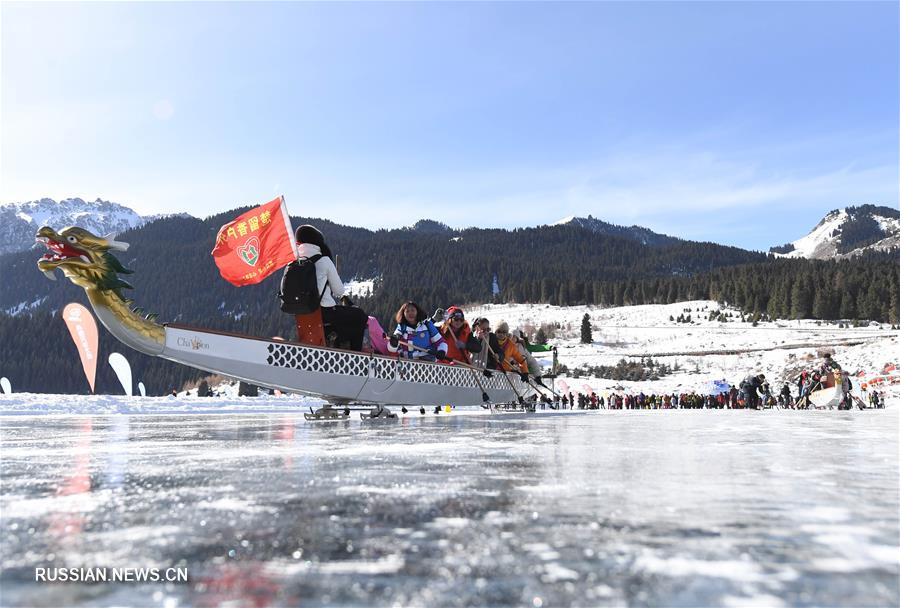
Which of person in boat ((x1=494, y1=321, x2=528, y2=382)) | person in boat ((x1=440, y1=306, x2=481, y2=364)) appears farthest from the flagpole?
person in boat ((x1=494, y1=321, x2=528, y2=382))

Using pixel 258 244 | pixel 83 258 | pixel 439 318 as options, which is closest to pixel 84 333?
pixel 439 318

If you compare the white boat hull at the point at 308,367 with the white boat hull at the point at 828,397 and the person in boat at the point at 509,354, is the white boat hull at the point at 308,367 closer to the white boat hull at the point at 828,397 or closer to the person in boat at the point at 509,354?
the person in boat at the point at 509,354

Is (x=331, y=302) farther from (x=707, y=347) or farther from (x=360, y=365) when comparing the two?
(x=707, y=347)

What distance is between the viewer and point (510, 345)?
1562cm

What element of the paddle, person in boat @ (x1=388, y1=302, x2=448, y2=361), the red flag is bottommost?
the paddle

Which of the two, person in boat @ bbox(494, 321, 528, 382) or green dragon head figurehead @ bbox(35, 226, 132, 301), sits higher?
green dragon head figurehead @ bbox(35, 226, 132, 301)

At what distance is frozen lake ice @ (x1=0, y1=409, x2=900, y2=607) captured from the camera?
1617 millimetres

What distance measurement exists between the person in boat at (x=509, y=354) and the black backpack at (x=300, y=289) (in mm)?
5922

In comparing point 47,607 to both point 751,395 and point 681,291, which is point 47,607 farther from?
point 681,291

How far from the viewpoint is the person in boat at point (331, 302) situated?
34.5ft

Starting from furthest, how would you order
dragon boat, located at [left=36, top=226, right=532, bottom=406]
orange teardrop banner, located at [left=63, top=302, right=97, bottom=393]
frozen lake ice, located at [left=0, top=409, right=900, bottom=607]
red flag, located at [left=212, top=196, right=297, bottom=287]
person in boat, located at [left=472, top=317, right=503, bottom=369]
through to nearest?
orange teardrop banner, located at [left=63, top=302, right=97, bottom=393] < person in boat, located at [left=472, top=317, right=503, bottom=369] < red flag, located at [left=212, top=196, right=297, bottom=287] < dragon boat, located at [left=36, top=226, right=532, bottom=406] < frozen lake ice, located at [left=0, top=409, right=900, bottom=607]

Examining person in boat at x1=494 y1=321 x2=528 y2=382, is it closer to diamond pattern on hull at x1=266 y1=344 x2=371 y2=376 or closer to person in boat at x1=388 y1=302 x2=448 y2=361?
person in boat at x1=388 y1=302 x2=448 y2=361

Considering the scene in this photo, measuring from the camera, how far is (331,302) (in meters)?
10.7

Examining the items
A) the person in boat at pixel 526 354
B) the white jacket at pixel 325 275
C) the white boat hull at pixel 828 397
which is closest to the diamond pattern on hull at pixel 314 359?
the white jacket at pixel 325 275
